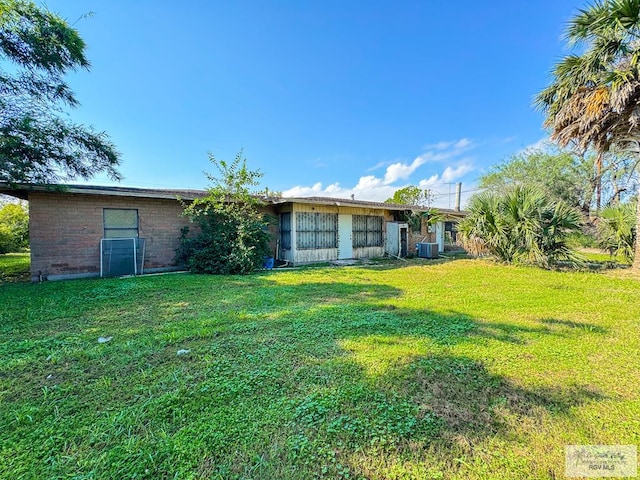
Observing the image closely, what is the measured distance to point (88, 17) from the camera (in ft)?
20.9

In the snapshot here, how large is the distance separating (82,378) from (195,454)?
1.63 metres

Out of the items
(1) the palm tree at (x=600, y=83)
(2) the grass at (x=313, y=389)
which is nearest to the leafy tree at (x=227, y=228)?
(2) the grass at (x=313, y=389)

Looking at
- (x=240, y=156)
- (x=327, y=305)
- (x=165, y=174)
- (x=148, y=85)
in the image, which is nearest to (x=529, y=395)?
(x=327, y=305)

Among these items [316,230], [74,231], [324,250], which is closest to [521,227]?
[324,250]

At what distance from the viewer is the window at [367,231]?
1221cm

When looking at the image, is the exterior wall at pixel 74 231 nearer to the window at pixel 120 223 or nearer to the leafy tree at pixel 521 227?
the window at pixel 120 223

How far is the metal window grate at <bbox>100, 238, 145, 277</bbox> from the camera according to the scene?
25.1ft

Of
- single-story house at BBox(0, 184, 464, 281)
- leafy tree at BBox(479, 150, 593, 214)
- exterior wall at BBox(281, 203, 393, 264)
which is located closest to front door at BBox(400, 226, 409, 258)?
exterior wall at BBox(281, 203, 393, 264)

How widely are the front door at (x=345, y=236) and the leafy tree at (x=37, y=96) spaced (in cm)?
855

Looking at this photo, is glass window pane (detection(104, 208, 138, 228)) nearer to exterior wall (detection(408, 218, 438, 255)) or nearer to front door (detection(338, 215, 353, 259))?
front door (detection(338, 215, 353, 259))

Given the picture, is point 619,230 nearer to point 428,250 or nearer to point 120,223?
point 428,250

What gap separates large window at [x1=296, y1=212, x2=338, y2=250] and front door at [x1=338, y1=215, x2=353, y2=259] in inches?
8.6

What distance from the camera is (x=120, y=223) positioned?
805 cm

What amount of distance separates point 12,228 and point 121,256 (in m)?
13.4
